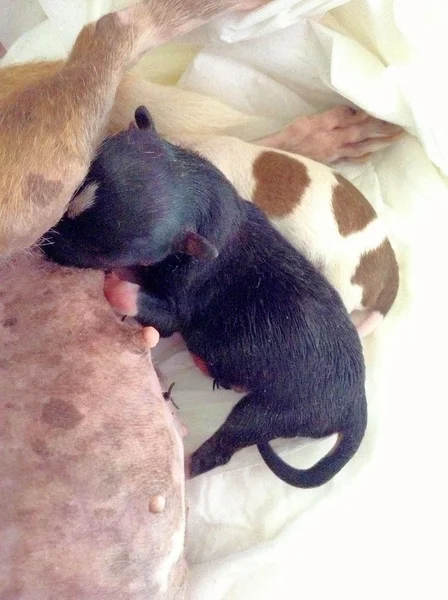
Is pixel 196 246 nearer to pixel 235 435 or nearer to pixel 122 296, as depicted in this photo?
pixel 122 296

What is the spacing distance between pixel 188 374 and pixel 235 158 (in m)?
0.44

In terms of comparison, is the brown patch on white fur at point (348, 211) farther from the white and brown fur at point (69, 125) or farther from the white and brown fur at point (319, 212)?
→ the white and brown fur at point (69, 125)

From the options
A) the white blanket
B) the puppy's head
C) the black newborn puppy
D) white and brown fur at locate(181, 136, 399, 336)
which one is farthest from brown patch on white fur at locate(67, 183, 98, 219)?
the white blanket

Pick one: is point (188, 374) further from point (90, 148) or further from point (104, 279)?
point (90, 148)

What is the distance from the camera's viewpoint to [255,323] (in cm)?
116

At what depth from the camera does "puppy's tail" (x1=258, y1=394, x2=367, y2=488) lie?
3.83 ft

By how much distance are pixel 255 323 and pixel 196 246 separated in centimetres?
20

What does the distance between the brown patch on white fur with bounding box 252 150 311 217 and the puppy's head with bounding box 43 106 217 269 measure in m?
0.21

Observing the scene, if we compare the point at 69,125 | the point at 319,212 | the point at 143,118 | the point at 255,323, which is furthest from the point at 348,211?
the point at 69,125

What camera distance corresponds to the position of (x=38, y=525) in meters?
0.89

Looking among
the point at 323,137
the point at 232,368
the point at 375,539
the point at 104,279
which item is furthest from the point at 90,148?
the point at 375,539

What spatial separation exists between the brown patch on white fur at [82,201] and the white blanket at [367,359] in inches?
17.1

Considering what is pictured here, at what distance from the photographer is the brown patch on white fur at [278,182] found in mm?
1224

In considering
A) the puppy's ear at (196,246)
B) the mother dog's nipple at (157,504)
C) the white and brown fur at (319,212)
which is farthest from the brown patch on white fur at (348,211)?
the mother dog's nipple at (157,504)
